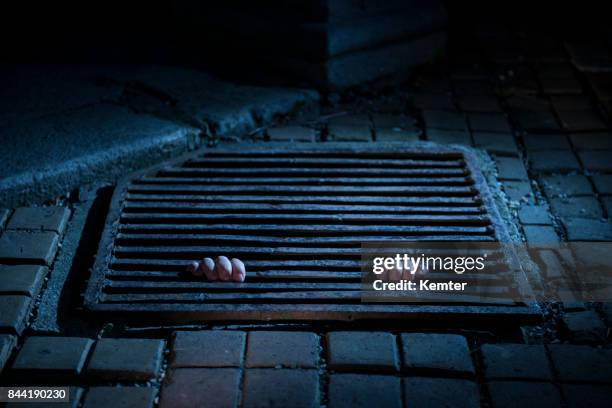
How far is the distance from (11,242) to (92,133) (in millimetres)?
846

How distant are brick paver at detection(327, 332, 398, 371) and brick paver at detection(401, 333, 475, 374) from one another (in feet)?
0.16

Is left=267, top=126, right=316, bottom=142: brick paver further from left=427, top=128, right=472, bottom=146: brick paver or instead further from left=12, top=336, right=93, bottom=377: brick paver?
left=12, top=336, right=93, bottom=377: brick paver

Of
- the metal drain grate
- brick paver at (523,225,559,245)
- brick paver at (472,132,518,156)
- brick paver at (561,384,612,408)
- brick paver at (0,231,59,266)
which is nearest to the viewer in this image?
brick paver at (561,384,612,408)

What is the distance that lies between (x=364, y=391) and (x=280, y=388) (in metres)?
0.27

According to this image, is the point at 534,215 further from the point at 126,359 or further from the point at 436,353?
the point at 126,359

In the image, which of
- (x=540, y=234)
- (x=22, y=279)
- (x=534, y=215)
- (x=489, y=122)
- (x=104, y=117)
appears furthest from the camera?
(x=489, y=122)

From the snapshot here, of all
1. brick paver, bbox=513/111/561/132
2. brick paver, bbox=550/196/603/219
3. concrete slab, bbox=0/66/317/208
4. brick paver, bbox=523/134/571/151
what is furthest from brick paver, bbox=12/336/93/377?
brick paver, bbox=513/111/561/132

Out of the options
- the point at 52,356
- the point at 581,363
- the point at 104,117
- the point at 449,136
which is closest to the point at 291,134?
the point at 449,136

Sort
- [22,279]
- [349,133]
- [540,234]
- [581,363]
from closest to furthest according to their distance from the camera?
[581,363] < [22,279] < [540,234] < [349,133]

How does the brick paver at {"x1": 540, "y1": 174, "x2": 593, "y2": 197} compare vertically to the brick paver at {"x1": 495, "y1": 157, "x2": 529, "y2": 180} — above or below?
below

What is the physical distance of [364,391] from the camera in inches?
80.6

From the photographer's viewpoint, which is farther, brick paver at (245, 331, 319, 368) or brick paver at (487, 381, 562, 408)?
brick paver at (245, 331, 319, 368)

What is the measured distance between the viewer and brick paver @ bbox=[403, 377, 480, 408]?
78.6 inches

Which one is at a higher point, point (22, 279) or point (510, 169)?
point (510, 169)
